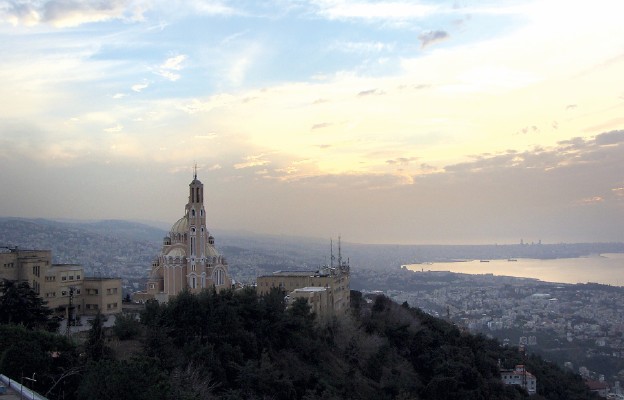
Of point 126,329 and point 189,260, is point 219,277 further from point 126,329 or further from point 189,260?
point 126,329

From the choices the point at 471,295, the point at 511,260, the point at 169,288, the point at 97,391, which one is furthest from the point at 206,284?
the point at 511,260

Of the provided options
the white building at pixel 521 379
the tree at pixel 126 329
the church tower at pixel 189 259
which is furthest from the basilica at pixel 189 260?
the white building at pixel 521 379

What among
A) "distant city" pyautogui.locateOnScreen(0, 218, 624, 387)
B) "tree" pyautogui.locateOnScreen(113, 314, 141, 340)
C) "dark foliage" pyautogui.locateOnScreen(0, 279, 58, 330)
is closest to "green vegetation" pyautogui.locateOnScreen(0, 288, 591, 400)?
"tree" pyautogui.locateOnScreen(113, 314, 141, 340)

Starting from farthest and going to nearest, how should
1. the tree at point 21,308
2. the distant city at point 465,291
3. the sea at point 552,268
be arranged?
the sea at point 552,268 → the distant city at point 465,291 → the tree at point 21,308

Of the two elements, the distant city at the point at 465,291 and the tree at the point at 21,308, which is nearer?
the tree at the point at 21,308

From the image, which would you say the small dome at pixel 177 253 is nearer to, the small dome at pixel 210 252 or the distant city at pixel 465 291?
the small dome at pixel 210 252

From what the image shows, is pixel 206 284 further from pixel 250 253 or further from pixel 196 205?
pixel 250 253
